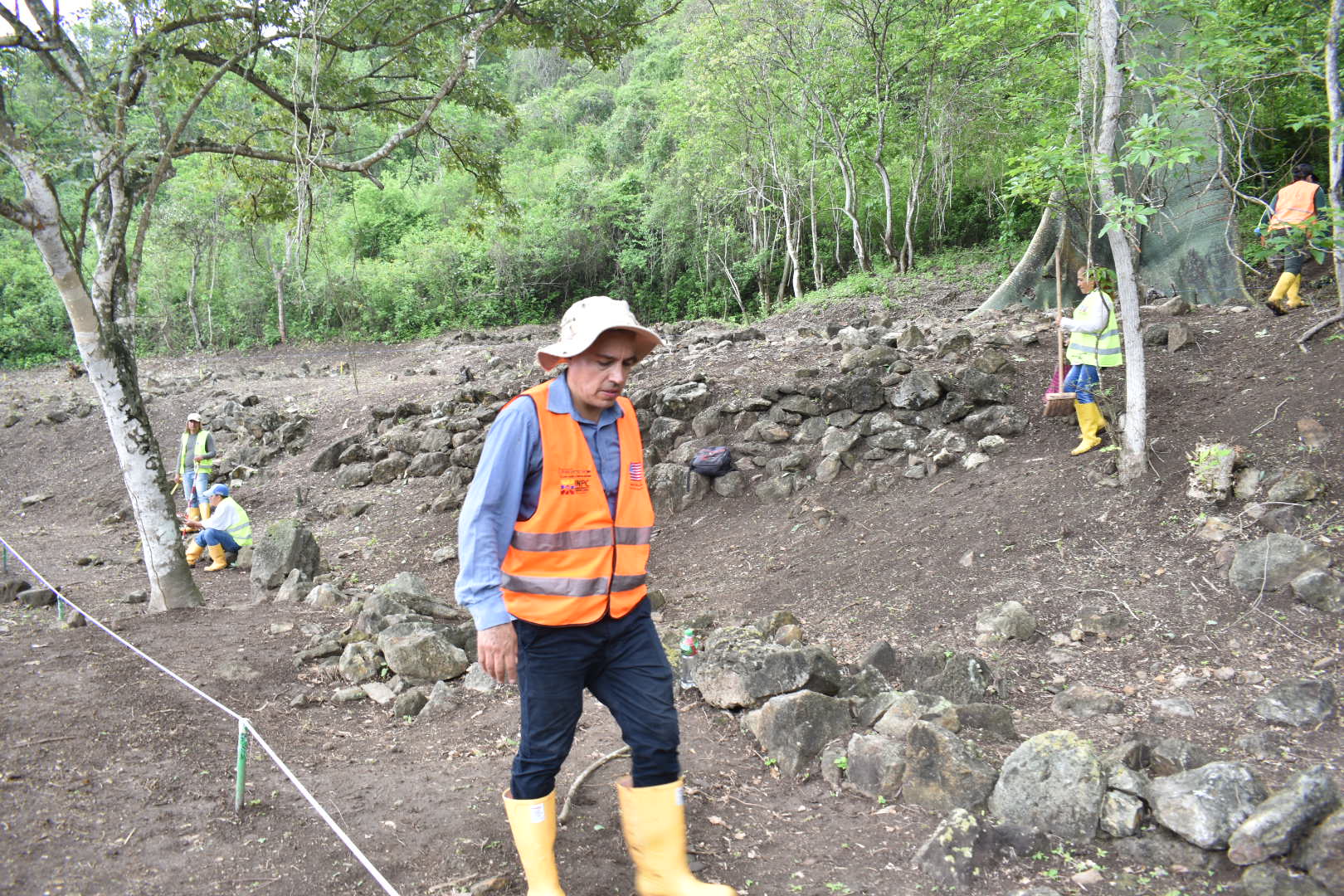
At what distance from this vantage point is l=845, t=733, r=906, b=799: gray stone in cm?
342

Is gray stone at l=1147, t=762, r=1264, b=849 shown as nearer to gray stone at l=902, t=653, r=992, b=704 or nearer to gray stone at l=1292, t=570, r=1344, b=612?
gray stone at l=902, t=653, r=992, b=704

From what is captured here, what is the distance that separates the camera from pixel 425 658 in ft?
16.6

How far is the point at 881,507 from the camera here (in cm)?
703

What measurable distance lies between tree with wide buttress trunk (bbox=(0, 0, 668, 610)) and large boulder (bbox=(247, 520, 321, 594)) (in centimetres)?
83

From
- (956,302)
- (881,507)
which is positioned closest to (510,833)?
(881,507)

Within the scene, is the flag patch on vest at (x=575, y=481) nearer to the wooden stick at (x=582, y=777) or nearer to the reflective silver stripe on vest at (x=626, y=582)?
the reflective silver stripe on vest at (x=626, y=582)

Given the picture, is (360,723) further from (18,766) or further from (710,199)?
(710,199)

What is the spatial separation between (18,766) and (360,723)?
1.55 meters

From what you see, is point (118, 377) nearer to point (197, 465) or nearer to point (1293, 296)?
point (197, 465)

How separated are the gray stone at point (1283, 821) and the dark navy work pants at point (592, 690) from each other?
1.82 meters

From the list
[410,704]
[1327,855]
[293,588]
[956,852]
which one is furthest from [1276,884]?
[293,588]

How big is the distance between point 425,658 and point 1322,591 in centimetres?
491

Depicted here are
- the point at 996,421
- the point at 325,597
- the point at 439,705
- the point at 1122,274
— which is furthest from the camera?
the point at 996,421

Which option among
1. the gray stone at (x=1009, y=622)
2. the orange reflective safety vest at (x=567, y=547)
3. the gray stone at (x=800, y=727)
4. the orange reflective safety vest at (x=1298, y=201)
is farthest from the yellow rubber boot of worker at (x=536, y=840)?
the orange reflective safety vest at (x=1298, y=201)
